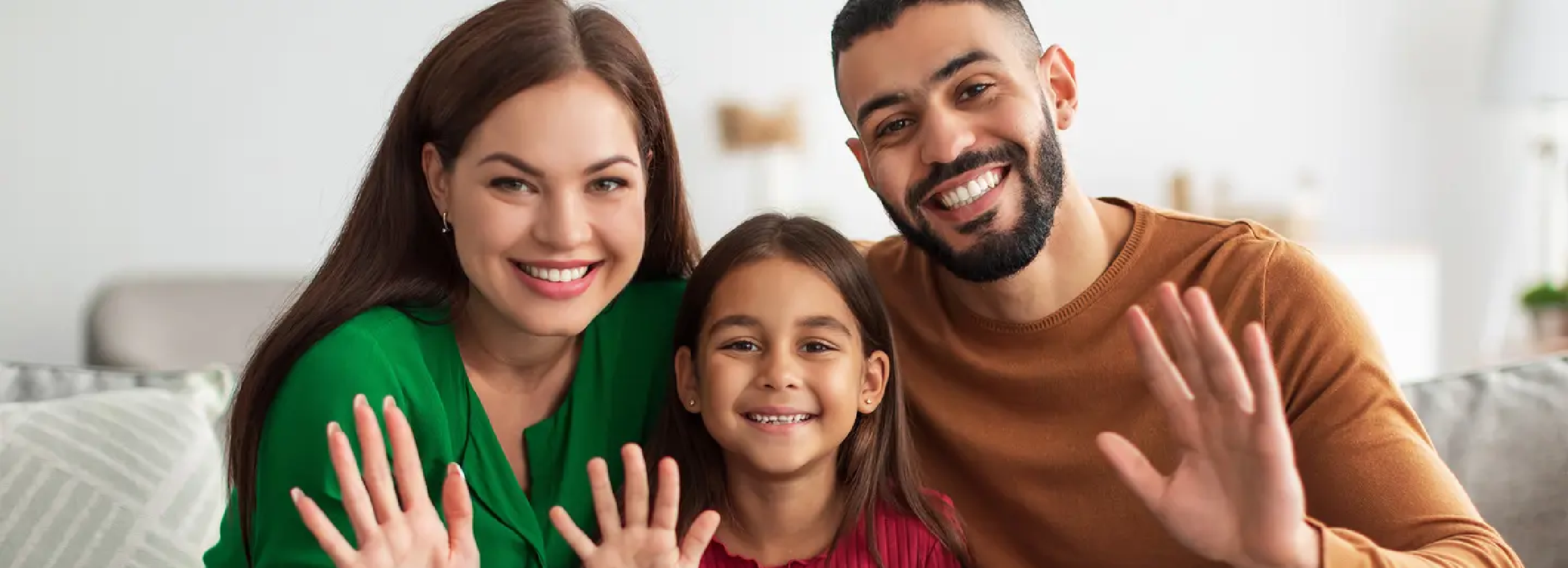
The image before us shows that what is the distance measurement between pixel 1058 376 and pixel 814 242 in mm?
340

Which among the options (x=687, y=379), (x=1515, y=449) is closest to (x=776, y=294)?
(x=687, y=379)

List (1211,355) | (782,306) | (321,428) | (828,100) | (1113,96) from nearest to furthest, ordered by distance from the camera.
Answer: (1211,355) → (321,428) → (782,306) → (828,100) → (1113,96)

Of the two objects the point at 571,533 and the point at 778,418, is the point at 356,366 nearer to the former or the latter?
the point at 571,533

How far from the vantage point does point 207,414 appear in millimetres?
2090

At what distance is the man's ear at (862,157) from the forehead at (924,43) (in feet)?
0.29

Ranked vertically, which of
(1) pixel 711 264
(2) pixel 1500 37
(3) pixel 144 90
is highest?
(3) pixel 144 90

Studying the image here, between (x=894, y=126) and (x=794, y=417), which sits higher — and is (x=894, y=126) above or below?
above

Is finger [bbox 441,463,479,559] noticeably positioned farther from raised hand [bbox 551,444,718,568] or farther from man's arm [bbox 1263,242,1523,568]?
man's arm [bbox 1263,242,1523,568]

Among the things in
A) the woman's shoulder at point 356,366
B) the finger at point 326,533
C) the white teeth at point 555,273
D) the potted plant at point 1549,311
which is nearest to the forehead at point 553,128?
the white teeth at point 555,273

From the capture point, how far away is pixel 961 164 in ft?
5.47

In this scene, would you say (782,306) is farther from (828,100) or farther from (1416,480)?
(828,100)

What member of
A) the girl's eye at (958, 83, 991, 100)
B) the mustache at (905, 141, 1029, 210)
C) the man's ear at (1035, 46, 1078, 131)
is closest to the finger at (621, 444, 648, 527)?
the mustache at (905, 141, 1029, 210)

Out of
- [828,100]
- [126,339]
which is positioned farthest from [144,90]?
[828,100]

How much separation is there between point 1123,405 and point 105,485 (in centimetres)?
135
